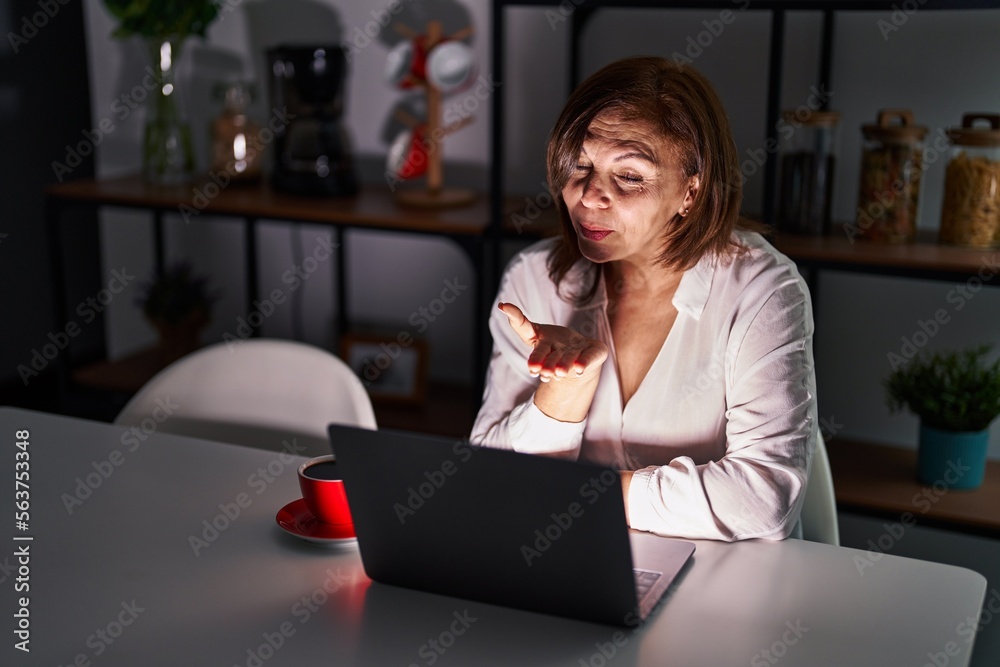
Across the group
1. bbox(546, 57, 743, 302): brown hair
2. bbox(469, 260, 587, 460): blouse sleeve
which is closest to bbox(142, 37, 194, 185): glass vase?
bbox(469, 260, 587, 460): blouse sleeve

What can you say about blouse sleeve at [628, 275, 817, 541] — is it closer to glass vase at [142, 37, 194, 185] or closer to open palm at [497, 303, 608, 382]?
open palm at [497, 303, 608, 382]

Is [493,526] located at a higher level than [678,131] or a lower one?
lower

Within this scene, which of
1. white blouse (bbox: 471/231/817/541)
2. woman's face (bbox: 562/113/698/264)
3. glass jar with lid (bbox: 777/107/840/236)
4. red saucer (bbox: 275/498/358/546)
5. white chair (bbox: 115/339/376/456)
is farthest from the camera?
glass jar with lid (bbox: 777/107/840/236)

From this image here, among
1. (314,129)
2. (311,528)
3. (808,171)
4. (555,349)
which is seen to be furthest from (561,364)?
(314,129)

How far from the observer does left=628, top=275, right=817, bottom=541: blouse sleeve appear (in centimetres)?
121

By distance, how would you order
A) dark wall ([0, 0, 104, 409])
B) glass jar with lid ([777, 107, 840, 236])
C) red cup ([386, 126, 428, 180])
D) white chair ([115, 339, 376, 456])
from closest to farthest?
1. white chair ([115, 339, 376, 456])
2. glass jar with lid ([777, 107, 840, 236])
3. red cup ([386, 126, 428, 180])
4. dark wall ([0, 0, 104, 409])

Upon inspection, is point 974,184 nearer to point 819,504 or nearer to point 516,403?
point 819,504

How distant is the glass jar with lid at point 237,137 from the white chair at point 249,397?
1094 mm

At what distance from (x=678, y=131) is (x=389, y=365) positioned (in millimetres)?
1416

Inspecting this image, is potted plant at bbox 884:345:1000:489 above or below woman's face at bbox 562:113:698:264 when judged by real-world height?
below

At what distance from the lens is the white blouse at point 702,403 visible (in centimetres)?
123

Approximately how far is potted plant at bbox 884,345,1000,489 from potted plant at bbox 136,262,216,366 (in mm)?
1693

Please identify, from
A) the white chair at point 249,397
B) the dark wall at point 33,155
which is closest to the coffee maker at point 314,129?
the dark wall at point 33,155

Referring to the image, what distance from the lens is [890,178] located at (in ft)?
6.62
